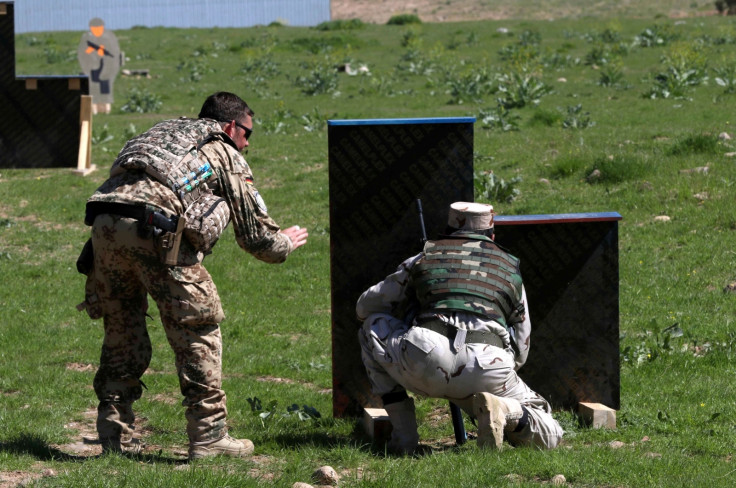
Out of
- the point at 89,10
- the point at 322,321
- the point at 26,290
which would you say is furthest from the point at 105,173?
the point at 89,10

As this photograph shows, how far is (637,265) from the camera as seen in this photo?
34.4 feet

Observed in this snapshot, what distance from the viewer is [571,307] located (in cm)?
663

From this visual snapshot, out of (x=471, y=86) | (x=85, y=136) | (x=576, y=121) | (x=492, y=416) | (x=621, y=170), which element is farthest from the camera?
(x=471, y=86)

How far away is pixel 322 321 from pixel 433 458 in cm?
417

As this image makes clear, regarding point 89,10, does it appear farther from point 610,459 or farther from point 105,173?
point 610,459

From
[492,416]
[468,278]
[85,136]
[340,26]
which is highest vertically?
[340,26]

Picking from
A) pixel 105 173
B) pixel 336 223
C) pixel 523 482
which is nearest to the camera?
pixel 523 482

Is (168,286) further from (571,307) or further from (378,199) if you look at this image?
(571,307)

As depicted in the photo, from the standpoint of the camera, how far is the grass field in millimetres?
5551

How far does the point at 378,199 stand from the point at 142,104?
16886mm

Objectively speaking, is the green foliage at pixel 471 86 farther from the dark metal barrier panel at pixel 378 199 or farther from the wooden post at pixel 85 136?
the dark metal barrier panel at pixel 378 199

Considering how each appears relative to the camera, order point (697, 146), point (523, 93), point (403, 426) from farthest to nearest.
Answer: point (523, 93) → point (697, 146) → point (403, 426)

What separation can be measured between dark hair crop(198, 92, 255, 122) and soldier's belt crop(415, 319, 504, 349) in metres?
1.56

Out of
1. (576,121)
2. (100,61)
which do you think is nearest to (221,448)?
(576,121)
